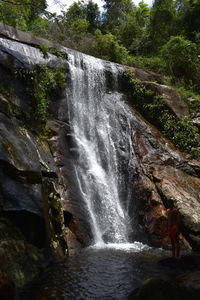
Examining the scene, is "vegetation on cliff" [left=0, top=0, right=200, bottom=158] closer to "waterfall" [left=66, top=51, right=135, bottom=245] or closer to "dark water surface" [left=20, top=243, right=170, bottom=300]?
"waterfall" [left=66, top=51, right=135, bottom=245]

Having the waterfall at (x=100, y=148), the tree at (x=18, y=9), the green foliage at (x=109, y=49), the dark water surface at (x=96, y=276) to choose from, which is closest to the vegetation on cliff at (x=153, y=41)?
the green foliage at (x=109, y=49)

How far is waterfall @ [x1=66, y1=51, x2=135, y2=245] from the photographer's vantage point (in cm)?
1103

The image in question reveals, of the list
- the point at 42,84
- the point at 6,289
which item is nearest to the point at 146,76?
the point at 42,84

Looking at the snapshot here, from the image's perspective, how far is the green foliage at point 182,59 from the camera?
21484 mm

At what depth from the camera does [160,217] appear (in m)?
10.8

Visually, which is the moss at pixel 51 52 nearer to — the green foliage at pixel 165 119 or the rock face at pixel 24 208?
the green foliage at pixel 165 119

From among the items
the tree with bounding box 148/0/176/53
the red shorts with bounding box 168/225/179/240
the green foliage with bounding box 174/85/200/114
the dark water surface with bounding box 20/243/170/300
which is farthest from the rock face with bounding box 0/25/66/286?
the tree with bounding box 148/0/176/53

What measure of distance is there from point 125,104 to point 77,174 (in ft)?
20.9

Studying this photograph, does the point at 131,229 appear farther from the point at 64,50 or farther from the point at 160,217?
the point at 64,50

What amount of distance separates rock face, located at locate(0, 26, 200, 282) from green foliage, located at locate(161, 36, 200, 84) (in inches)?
235

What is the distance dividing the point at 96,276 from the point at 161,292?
223cm

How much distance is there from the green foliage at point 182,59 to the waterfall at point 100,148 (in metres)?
5.62

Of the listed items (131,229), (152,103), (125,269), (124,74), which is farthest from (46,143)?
(124,74)

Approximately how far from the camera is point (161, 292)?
16.3 ft
